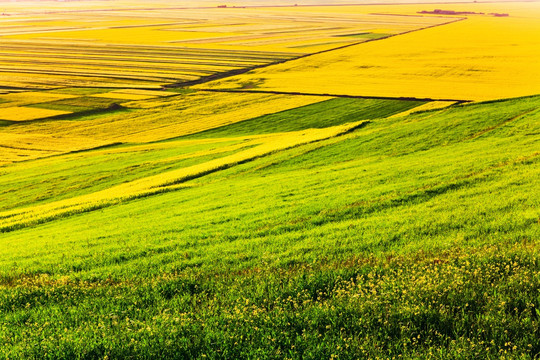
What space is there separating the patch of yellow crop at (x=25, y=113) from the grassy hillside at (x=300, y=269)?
4447 cm

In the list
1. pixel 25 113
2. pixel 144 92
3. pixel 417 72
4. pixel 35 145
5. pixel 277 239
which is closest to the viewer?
pixel 277 239

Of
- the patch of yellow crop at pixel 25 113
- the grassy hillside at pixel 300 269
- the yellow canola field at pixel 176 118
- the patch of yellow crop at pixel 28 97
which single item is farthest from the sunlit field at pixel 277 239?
the patch of yellow crop at pixel 28 97

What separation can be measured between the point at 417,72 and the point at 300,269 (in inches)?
3529

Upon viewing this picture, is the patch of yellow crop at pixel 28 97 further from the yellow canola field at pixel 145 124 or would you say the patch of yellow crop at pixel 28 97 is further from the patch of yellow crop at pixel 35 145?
the patch of yellow crop at pixel 35 145

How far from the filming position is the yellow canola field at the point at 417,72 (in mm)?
72488

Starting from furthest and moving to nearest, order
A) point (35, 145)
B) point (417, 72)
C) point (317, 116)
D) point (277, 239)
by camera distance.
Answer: point (417, 72)
point (317, 116)
point (35, 145)
point (277, 239)

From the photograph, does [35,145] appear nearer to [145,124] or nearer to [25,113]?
[145,124]

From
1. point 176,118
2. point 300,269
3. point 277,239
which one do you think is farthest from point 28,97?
point 300,269

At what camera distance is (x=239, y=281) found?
909 centimetres

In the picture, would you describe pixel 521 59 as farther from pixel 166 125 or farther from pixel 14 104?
pixel 14 104

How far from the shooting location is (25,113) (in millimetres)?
66688

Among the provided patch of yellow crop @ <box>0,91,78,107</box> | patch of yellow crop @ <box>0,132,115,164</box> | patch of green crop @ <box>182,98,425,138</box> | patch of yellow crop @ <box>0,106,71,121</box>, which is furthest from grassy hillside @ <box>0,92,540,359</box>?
patch of yellow crop @ <box>0,91,78,107</box>

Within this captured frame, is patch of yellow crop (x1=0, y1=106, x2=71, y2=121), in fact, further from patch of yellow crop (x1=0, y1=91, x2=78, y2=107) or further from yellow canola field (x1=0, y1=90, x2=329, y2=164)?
patch of yellow crop (x1=0, y1=91, x2=78, y2=107)

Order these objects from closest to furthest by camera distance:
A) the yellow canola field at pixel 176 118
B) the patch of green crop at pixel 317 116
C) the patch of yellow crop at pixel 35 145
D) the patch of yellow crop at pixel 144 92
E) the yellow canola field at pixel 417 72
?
the patch of yellow crop at pixel 35 145 < the patch of green crop at pixel 317 116 < the yellow canola field at pixel 176 118 < the yellow canola field at pixel 417 72 < the patch of yellow crop at pixel 144 92
